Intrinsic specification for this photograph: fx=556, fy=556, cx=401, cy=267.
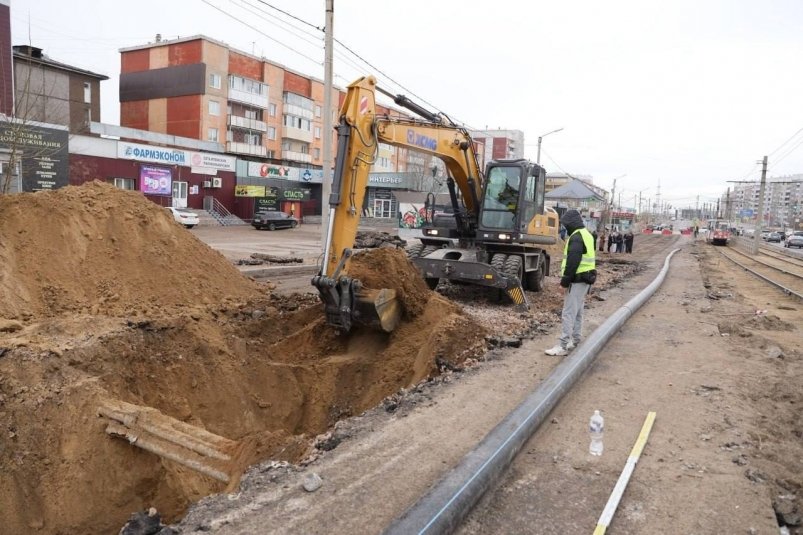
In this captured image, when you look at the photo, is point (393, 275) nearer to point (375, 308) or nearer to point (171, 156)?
point (375, 308)

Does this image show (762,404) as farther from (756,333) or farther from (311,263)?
(311,263)

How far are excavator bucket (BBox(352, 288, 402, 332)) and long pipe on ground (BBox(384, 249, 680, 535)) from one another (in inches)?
94.6

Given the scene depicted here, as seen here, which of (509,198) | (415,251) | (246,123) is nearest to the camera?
(509,198)

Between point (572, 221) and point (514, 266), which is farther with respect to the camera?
point (514, 266)

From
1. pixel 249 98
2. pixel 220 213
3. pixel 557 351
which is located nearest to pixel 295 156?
pixel 249 98

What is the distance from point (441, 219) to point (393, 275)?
15.0 ft

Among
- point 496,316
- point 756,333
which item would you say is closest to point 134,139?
point 496,316

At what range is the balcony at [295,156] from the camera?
54.8m

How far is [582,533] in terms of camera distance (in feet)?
10.7

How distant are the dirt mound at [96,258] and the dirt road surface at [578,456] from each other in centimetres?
440

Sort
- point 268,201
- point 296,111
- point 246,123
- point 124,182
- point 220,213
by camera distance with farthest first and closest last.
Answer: point 296,111
point 246,123
point 268,201
point 220,213
point 124,182

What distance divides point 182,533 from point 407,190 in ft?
153

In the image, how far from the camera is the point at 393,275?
8.21 meters

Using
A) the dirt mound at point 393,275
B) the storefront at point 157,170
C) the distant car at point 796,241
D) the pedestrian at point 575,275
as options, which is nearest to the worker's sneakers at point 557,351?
the pedestrian at point 575,275
